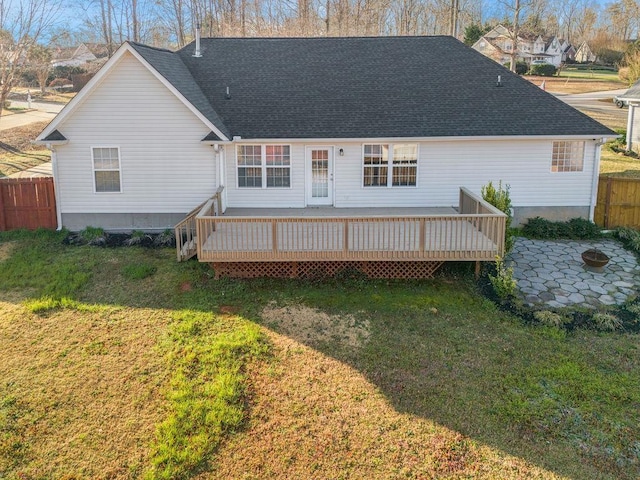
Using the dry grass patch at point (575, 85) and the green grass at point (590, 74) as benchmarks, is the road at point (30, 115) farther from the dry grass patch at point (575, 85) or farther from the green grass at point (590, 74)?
the green grass at point (590, 74)

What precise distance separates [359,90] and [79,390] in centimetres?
1205

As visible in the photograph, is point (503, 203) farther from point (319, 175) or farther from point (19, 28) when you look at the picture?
point (19, 28)

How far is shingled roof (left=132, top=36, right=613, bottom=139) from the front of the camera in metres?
15.2

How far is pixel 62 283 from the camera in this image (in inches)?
457

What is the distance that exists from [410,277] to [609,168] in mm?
14632

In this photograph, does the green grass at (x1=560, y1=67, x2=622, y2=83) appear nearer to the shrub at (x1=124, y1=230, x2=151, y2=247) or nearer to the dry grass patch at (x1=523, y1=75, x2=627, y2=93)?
the dry grass patch at (x1=523, y1=75, x2=627, y2=93)

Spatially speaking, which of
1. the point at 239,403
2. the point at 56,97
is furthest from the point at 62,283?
the point at 56,97

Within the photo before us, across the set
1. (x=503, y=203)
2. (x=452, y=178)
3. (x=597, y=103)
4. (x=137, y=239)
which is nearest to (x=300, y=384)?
(x=503, y=203)

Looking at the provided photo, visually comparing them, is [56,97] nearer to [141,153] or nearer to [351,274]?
[141,153]

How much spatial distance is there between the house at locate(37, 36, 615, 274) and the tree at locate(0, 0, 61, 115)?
1225 cm

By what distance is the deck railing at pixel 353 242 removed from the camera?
11453 millimetres

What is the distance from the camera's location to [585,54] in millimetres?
76438

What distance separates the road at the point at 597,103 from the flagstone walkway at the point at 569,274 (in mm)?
21599

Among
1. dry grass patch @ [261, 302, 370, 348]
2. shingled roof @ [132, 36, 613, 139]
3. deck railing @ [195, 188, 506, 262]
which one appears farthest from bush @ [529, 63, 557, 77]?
dry grass patch @ [261, 302, 370, 348]
